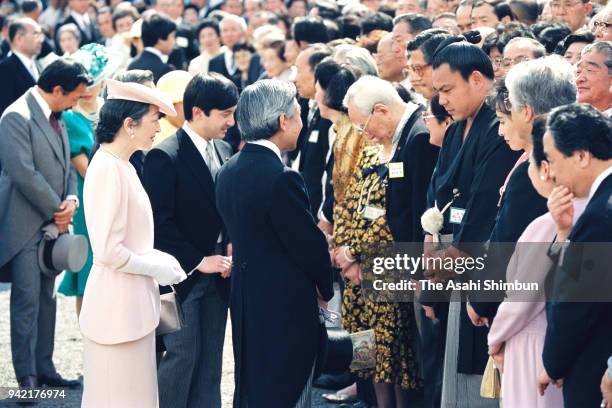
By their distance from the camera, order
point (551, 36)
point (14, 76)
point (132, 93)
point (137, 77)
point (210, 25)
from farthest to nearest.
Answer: point (210, 25)
point (14, 76)
point (551, 36)
point (137, 77)
point (132, 93)

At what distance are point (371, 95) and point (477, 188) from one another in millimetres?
1288

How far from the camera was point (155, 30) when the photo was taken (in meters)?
10.7

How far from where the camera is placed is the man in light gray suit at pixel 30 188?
6832mm

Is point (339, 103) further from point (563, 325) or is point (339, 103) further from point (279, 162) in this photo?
point (563, 325)

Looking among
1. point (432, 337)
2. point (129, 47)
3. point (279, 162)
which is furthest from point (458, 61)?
point (129, 47)

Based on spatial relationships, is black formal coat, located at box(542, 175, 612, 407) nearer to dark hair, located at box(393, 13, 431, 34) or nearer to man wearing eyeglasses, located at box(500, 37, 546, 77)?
man wearing eyeglasses, located at box(500, 37, 546, 77)

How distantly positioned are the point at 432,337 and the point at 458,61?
144 cm

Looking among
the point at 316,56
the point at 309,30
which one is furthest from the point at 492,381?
the point at 309,30

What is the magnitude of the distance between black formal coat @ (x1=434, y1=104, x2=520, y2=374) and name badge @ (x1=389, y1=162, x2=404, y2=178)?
1.99 ft

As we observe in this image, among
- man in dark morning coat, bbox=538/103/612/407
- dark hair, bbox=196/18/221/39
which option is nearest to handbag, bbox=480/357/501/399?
man in dark morning coat, bbox=538/103/612/407

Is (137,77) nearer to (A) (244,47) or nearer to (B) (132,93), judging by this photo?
(B) (132,93)

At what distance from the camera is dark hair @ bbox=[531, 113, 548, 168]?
4.09 meters

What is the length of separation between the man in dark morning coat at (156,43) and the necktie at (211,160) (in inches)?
190

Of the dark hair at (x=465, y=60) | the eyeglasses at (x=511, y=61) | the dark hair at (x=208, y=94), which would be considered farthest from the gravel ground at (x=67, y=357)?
the dark hair at (x=465, y=60)
